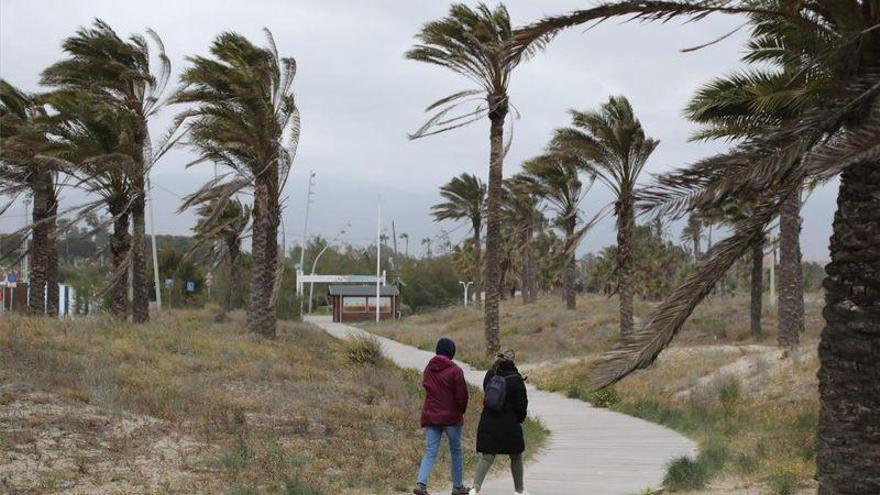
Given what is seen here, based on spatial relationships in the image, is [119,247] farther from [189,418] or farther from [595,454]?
[595,454]

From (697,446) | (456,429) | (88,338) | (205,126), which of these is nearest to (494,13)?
(205,126)

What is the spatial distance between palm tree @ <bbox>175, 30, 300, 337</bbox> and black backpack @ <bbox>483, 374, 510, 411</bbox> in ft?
52.4

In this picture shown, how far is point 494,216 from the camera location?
89.4 feet

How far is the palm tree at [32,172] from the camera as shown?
997 inches

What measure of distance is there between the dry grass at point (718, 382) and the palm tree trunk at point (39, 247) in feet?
43.1

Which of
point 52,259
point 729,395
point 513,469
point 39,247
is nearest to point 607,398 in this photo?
point 729,395

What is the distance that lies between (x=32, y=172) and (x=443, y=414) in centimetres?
2191

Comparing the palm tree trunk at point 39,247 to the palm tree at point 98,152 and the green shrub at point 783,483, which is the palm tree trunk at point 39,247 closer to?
the palm tree at point 98,152

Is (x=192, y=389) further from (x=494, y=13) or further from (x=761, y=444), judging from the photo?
(x=494, y=13)

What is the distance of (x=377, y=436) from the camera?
39.8 feet

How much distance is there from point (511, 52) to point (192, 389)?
9146 mm

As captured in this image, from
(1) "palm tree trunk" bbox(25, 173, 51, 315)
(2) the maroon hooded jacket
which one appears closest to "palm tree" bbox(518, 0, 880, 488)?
(2) the maroon hooded jacket

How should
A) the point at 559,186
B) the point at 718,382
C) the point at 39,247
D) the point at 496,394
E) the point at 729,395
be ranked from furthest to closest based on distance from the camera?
the point at 559,186
the point at 39,247
the point at 718,382
the point at 729,395
the point at 496,394

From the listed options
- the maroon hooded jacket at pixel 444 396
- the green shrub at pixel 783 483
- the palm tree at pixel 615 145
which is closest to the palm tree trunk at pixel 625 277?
the palm tree at pixel 615 145
